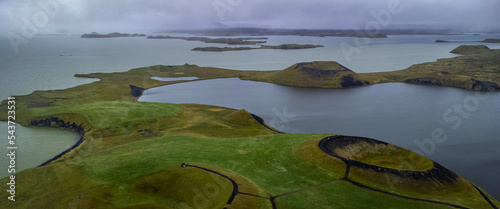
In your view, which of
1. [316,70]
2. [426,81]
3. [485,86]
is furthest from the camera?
[316,70]

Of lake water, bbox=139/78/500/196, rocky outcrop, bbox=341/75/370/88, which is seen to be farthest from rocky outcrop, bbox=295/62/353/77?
lake water, bbox=139/78/500/196

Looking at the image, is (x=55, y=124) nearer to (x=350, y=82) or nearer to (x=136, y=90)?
(x=136, y=90)

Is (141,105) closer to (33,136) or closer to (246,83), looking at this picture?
(33,136)

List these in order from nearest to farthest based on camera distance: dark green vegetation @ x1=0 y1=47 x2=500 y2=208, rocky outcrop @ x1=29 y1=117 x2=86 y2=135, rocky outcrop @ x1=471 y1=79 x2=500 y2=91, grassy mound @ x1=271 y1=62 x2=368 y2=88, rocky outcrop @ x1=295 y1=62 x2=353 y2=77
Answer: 1. dark green vegetation @ x1=0 y1=47 x2=500 y2=208
2. rocky outcrop @ x1=29 y1=117 x2=86 y2=135
3. rocky outcrop @ x1=471 y1=79 x2=500 y2=91
4. grassy mound @ x1=271 y1=62 x2=368 y2=88
5. rocky outcrop @ x1=295 y1=62 x2=353 y2=77

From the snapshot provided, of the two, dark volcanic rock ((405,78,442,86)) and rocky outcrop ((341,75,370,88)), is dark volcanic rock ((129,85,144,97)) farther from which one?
dark volcanic rock ((405,78,442,86))

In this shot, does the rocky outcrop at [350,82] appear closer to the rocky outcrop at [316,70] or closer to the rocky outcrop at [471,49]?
the rocky outcrop at [316,70]

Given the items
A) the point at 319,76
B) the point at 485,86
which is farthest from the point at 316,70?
the point at 485,86

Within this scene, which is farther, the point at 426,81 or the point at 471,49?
the point at 471,49
